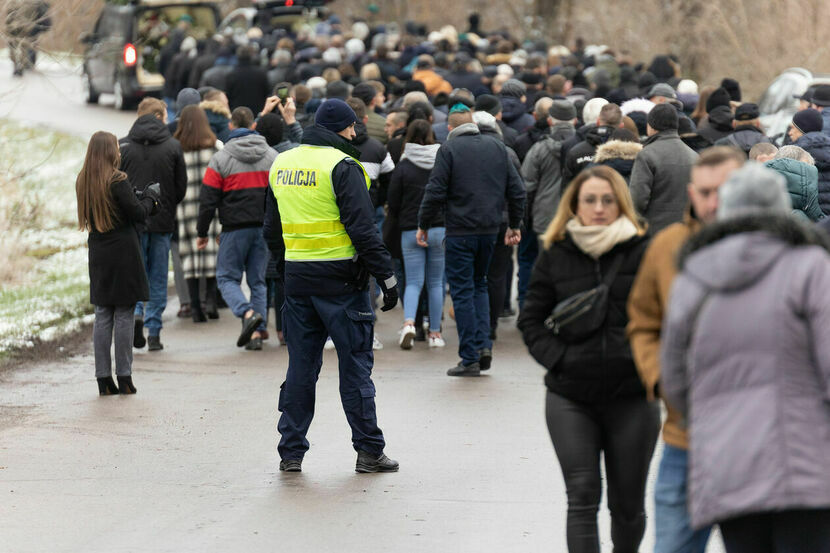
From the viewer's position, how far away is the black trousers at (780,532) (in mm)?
4242

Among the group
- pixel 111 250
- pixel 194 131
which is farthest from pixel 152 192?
pixel 194 131

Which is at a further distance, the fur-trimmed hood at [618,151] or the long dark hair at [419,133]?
the long dark hair at [419,133]

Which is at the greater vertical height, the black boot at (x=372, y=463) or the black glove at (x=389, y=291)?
the black glove at (x=389, y=291)

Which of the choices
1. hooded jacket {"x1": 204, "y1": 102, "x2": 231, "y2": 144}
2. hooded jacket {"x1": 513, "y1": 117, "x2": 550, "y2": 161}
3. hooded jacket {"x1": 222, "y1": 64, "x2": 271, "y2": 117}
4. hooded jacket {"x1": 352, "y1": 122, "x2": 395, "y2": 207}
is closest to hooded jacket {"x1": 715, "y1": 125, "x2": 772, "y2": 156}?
hooded jacket {"x1": 513, "y1": 117, "x2": 550, "y2": 161}

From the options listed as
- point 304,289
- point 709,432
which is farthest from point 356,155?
point 709,432

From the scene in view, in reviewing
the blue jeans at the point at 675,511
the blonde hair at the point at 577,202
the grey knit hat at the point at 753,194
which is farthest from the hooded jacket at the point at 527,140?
the grey knit hat at the point at 753,194

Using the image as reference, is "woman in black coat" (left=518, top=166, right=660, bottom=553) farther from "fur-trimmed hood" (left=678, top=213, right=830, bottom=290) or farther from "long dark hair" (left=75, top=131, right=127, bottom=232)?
"long dark hair" (left=75, top=131, right=127, bottom=232)

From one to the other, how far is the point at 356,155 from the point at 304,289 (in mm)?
842

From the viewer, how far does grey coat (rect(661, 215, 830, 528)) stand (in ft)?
13.4

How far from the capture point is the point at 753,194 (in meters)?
4.16

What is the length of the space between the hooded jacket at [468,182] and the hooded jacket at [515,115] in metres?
3.03

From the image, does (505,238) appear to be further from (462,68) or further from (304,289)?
(462,68)

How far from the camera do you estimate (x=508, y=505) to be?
7.11 metres

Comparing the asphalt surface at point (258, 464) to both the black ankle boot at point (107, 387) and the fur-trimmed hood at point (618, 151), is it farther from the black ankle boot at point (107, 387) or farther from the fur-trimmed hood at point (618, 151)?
the fur-trimmed hood at point (618, 151)
